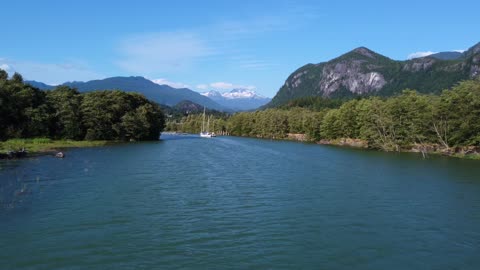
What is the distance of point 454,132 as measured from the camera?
246 ft

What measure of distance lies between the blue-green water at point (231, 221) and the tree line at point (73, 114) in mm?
36686

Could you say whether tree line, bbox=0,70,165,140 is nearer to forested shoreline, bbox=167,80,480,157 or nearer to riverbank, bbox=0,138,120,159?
riverbank, bbox=0,138,120,159

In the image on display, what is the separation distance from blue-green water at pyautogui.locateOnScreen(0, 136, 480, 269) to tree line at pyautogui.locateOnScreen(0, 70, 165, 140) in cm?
3669

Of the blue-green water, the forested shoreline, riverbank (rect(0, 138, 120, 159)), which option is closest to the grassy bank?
riverbank (rect(0, 138, 120, 159))

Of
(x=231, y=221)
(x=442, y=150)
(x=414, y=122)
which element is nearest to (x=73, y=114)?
(x=414, y=122)

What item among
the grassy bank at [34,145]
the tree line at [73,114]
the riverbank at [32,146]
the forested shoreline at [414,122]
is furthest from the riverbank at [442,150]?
the grassy bank at [34,145]

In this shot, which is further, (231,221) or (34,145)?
(34,145)

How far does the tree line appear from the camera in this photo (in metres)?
72.8

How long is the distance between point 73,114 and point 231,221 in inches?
2905

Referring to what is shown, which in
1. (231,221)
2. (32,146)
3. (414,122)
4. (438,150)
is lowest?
(231,221)

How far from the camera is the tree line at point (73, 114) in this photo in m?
72.8

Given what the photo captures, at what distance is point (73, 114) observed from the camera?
87.6 metres

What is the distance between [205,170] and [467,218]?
93.5 feet

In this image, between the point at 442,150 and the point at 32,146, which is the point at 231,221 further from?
the point at 442,150
